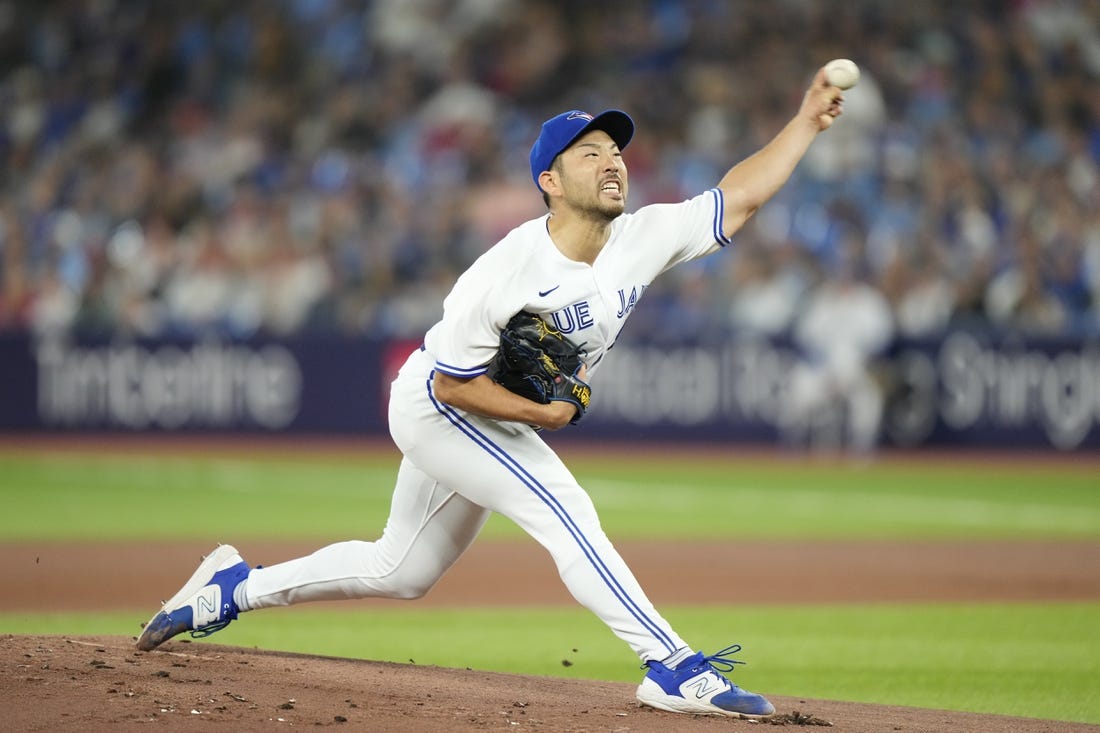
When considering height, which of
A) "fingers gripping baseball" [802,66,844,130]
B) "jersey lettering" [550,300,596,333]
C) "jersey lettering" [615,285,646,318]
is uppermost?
"fingers gripping baseball" [802,66,844,130]

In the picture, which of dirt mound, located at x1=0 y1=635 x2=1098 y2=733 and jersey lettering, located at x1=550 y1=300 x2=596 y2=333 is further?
jersey lettering, located at x1=550 y1=300 x2=596 y2=333

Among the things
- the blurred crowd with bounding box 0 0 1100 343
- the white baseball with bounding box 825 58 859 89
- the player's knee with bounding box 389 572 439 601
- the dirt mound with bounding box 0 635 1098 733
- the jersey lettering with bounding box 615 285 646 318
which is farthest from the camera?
the blurred crowd with bounding box 0 0 1100 343

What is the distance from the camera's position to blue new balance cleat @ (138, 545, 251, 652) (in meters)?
5.77

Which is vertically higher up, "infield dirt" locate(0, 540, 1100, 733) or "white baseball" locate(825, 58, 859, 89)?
"white baseball" locate(825, 58, 859, 89)

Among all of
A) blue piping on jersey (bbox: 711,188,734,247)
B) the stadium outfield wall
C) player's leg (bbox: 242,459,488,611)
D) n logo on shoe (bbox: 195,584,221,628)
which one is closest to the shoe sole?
player's leg (bbox: 242,459,488,611)

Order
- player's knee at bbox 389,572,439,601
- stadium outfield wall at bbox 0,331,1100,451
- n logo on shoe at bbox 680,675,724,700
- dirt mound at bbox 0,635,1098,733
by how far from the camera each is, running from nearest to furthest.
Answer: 1. dirt mound at bbox 0,635,1098,733
2. n logo on shoe at bbox 680,675,724,700
3. player's knee at bbox 389,572,439,601
4. stadium outfield wall at bbox 0,331,1100,451

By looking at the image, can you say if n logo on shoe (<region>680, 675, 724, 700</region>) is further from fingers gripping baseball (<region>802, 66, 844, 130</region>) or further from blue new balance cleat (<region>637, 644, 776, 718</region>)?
fingers gripping baseball (<region>802, 66, 844, 130</region>)

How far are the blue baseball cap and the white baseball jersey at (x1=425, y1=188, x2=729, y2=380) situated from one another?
220 millimetres

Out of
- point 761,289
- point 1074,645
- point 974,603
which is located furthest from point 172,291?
point 1074,645

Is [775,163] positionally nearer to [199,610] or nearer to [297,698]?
[297,698]

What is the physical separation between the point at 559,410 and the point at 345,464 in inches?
492

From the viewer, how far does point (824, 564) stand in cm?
1061

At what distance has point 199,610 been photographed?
578cm

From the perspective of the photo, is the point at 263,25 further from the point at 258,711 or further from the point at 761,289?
the point at 258,711
